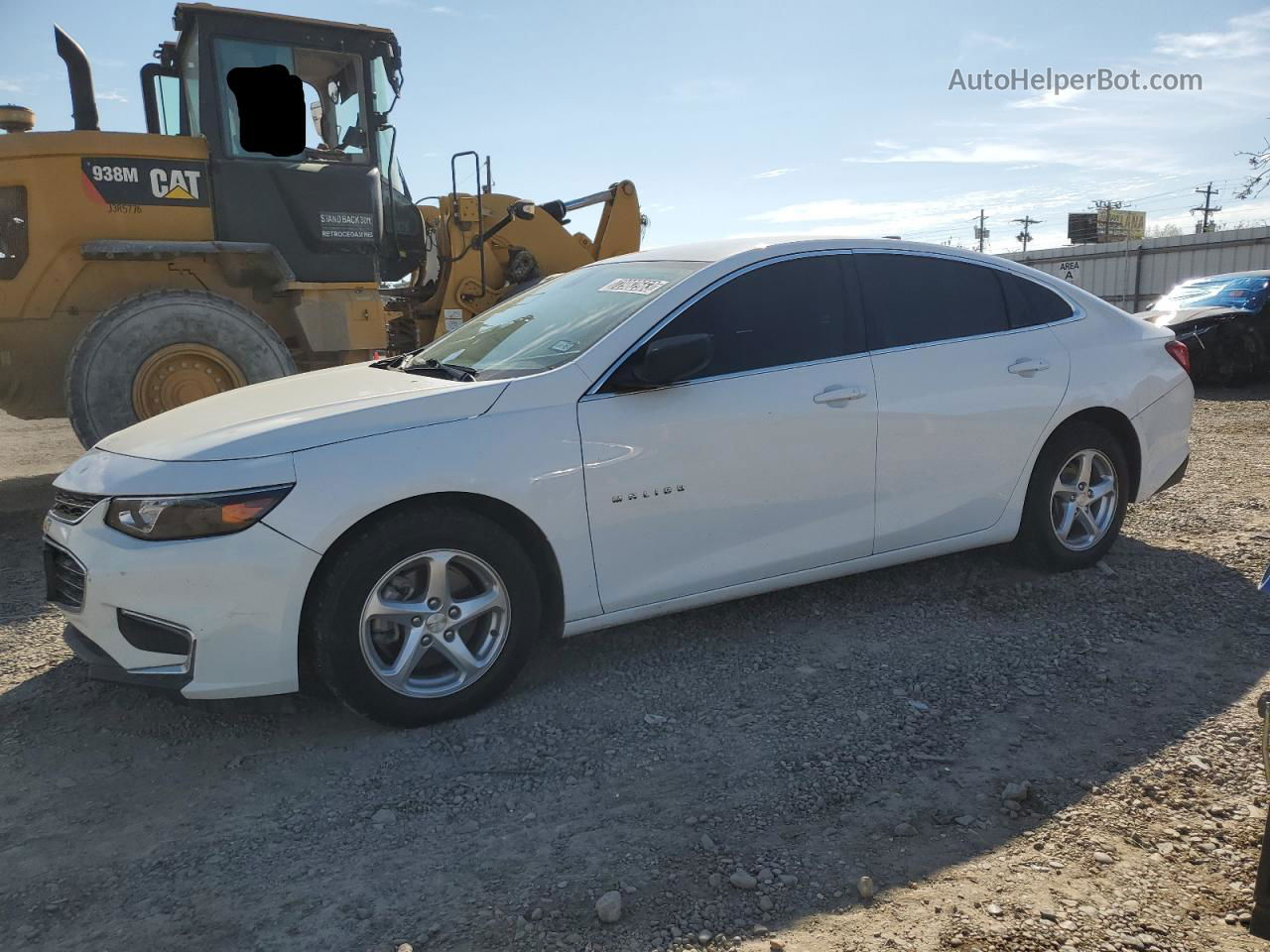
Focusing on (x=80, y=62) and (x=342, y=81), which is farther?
(x=342, y=81)

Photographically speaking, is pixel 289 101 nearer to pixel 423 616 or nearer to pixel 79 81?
pixel 79 81

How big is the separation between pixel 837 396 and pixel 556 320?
Result: 3.98 feet

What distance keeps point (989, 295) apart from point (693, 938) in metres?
3.29

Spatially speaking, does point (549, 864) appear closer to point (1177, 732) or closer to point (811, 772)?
point (811, 772)

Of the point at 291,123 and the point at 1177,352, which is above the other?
the point at 291,123

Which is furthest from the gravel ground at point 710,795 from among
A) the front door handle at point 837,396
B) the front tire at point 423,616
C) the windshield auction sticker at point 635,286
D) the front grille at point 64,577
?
→ the windshield auction sticker at point 635,286

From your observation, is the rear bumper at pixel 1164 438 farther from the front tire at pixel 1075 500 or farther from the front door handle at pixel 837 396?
the front door handle at pixel 837 396

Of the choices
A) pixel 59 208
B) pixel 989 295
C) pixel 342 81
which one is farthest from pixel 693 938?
pixel 342 81

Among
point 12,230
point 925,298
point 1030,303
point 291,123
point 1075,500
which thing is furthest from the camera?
point 291,123

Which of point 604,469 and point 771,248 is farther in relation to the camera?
point 771,248

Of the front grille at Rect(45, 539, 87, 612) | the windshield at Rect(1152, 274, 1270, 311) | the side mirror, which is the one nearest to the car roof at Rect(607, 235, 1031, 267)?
the side mirror

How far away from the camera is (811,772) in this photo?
2953 mm

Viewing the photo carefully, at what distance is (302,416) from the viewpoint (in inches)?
127

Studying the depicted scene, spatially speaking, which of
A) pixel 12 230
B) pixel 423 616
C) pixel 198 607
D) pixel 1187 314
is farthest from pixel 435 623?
pixel 1187 314
